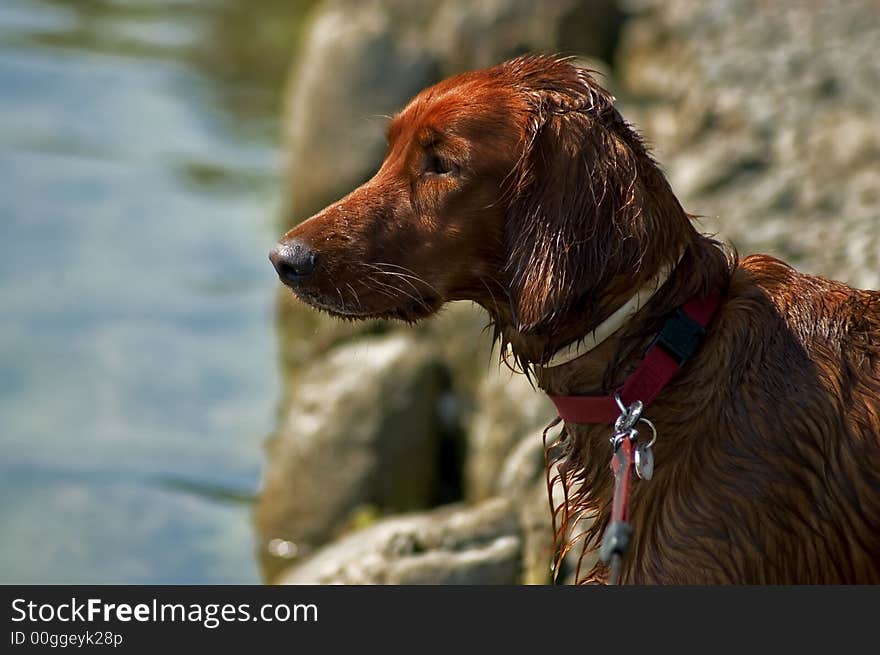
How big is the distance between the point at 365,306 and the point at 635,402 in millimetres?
785

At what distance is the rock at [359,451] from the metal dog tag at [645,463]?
396 centimetres

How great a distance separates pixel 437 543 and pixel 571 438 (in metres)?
2.02

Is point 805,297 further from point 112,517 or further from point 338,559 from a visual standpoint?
point 112,517

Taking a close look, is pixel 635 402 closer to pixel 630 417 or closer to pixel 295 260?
pixel 630 417

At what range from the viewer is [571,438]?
397 cm

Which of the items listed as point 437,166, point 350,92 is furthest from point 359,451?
point 437,166

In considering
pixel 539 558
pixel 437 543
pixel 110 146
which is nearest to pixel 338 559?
pixel 437 543

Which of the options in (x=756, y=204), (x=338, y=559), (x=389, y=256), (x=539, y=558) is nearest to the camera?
(x=389, y=256)

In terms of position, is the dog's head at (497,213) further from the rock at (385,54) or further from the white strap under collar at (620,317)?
the rock at (385,54)

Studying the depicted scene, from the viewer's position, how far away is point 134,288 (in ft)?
32.8

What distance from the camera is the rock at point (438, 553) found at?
5719 millimetres

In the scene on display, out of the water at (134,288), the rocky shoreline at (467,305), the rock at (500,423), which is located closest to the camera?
the rocky shoreline at (467,305)

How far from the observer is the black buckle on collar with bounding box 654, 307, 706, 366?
3703mm

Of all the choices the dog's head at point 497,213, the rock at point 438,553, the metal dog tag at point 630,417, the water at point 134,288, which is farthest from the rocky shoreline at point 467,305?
the metal dog tag at point 630,417
